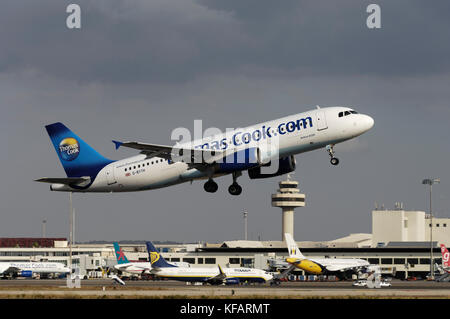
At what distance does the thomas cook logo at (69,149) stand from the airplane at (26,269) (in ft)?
219

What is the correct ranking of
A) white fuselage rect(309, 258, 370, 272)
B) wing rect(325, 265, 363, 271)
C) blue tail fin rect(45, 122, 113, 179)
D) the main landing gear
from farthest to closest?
white fuselage rect(309, 258, 370, 272), wing rect(325, 265, 363, 271), blue tail fin rect(45, 122, 113, 179), the main landing gear

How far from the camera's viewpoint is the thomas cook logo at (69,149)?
273 feet

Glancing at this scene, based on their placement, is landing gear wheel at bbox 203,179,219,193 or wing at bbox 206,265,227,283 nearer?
landing gear wheel at bbox 203,179,219,193

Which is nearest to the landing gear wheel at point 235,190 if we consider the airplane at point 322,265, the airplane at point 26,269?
the airplane at point 322,265

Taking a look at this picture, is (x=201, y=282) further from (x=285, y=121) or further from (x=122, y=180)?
(x=285, y=121)

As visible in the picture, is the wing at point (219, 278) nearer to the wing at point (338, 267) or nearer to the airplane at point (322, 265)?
the airplane at point (322, 265)

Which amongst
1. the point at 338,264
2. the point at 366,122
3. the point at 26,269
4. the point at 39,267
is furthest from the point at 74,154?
the point at 39,267

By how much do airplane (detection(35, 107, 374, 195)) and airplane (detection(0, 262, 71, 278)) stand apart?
70321mm

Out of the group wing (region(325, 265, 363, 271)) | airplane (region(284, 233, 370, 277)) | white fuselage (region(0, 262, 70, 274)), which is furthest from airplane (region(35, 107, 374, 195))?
white fuselage (region(0, 262, 70, 274))

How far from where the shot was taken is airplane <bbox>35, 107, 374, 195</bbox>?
71.0 metres

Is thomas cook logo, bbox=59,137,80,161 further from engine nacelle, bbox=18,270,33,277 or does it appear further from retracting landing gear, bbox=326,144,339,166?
engine nacelle, bbox=18,270,33,277
